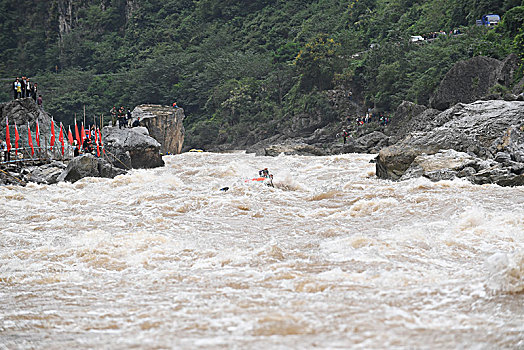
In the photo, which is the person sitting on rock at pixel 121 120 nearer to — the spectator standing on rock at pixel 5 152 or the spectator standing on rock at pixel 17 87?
the spectator standing on rock at pixel 17 87

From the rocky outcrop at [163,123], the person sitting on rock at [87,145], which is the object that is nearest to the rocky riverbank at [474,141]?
the person sitting on rock at [87,145]

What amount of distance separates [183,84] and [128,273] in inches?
2070

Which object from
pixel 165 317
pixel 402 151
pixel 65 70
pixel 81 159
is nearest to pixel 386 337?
pixel 165 317

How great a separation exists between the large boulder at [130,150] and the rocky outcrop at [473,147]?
1301 cm

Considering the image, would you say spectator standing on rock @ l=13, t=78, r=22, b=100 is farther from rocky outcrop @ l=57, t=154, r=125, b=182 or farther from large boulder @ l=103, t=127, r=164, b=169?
rocky outcrop @ l=57, t=154, r=125, b=182

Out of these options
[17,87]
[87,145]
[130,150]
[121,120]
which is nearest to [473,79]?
[130,150]

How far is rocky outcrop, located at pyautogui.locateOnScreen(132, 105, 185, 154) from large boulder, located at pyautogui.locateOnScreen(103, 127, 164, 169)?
7.12m

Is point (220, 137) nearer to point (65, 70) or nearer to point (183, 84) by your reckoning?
point (183, 84)

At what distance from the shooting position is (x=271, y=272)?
7148mm

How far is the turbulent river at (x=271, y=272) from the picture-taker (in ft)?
16.2

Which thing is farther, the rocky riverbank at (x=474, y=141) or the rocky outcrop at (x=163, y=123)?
the rocky outcrop at (x=163, y=123)

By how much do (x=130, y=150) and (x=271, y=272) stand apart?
20625mm

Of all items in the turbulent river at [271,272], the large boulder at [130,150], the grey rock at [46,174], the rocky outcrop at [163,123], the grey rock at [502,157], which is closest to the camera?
the turbulent river at [271,272]

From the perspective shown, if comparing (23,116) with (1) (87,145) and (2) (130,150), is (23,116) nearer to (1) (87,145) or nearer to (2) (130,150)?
(1) (87,145)
